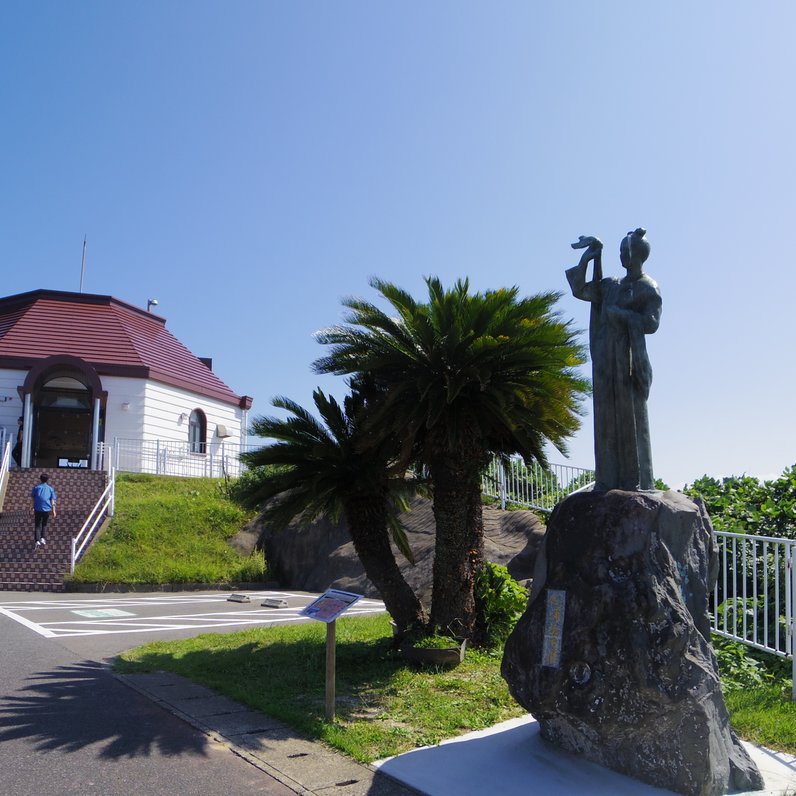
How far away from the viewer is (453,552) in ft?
29.0

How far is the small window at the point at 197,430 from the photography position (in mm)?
28359

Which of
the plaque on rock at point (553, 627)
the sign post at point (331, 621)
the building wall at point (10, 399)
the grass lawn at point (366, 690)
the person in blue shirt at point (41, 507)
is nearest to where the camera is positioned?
the plaque on rock at point (553, 627)

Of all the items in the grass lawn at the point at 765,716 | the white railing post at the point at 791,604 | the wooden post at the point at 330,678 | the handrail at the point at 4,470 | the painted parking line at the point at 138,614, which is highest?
the handrail at the point at 4,470

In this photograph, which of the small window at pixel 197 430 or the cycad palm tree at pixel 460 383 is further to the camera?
the small window at pixel 197 430

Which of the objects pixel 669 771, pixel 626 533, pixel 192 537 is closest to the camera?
pixel 669 771

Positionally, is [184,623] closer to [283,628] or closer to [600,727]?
[283,628]

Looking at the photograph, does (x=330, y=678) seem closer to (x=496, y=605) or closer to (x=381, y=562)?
(x=381, y=562)

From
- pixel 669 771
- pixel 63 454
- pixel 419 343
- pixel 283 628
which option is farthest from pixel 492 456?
pixel 63 454

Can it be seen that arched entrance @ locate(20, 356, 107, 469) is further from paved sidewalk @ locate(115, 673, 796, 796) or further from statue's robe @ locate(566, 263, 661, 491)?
statue's robe @ locate(566, 263, 661, 491)

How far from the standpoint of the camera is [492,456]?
31.2 ft

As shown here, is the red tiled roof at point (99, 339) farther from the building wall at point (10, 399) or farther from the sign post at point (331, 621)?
the sign post at point (331, 621)

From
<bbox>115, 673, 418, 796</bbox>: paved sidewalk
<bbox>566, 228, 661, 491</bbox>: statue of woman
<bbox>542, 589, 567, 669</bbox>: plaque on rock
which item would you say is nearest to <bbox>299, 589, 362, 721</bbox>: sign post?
<bbox>115, 673, 418, 796</bbox>: paved sidewalk

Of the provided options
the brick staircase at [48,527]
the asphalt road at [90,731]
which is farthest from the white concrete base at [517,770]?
the brick staircase at [48,527]

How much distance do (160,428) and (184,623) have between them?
15.5m
